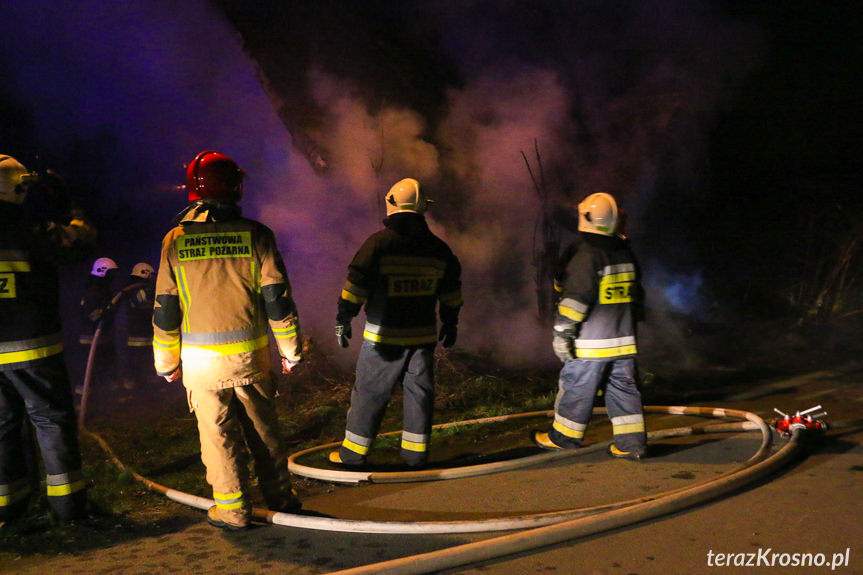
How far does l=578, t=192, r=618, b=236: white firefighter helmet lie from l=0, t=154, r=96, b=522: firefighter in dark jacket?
3.16m

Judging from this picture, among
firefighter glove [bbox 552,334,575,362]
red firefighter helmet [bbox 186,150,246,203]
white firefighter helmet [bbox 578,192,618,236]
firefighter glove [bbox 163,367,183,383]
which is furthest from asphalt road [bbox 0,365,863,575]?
red firefighter helmet [bbox 186,150,246,203]

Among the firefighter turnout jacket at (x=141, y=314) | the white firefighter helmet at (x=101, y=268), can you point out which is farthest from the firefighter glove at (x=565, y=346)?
the white firefighter helmet at (x=101, y=268)

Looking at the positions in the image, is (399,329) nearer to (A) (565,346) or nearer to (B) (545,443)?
(A) (565,346)

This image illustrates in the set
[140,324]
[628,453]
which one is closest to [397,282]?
[628,453]

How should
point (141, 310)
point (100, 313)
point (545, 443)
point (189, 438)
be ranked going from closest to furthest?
point (545, 443) → point (189, 438) → point (100, 313) → point (141, 310)

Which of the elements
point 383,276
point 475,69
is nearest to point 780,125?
point 475,69

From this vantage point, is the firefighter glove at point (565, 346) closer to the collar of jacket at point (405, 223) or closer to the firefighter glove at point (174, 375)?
the collar of jacket at point (405, 223)

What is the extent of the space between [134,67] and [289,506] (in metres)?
11.3

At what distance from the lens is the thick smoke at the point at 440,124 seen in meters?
9.26

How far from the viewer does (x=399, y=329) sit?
4516mm

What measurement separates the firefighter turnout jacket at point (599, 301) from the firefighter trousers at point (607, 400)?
0.10 m

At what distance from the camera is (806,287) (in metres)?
11.9

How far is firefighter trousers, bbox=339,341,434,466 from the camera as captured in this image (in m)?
4.54

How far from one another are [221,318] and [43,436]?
1.23 meters
